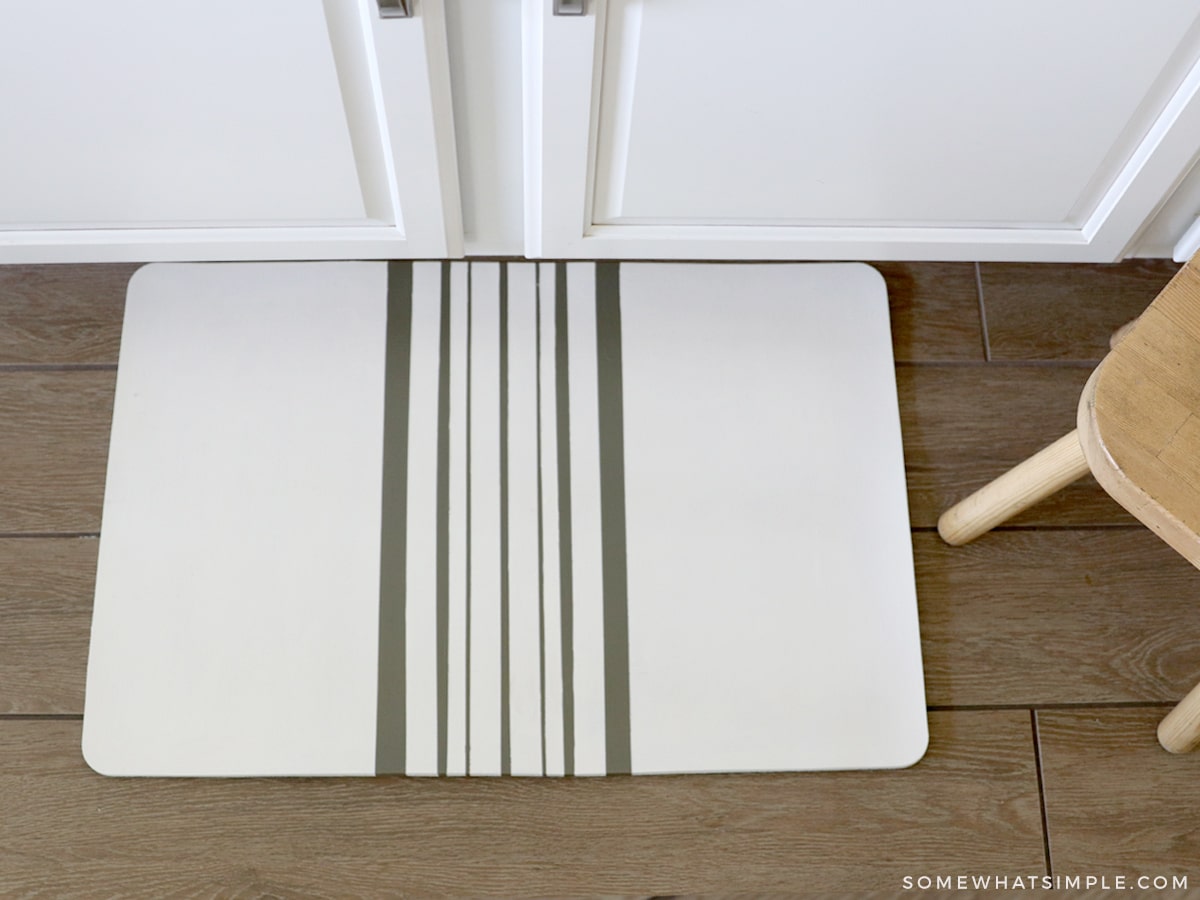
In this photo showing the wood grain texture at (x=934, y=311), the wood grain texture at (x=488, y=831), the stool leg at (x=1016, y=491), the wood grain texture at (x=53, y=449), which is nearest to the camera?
the stool leg at (x=1016, y=491)

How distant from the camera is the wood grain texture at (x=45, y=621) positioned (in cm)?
115

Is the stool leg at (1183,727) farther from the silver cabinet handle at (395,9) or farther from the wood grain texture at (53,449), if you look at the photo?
the wood grain texture at (53,449)

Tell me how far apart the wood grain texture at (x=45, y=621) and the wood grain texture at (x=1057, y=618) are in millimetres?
940

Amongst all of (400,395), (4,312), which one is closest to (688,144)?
(400,395)

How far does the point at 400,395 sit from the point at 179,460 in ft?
0.86

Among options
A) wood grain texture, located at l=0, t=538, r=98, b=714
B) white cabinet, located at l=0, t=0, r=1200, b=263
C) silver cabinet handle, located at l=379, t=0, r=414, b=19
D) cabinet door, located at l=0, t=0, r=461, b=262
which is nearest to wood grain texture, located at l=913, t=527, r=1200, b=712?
white cabinet, located at l=0, t=0, r=1200, b=263

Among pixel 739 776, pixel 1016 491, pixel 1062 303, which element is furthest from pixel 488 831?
pixel 1062 303

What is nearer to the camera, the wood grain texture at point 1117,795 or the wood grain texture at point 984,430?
the wood grain texture at point 1117,795

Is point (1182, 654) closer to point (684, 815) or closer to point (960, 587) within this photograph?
point (960, 587)

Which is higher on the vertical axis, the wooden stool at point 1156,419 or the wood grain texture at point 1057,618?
the wooden stool at point 1156,419

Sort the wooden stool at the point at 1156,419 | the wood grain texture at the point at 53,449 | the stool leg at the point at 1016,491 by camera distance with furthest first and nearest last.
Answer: the wood grain texture at the point at 53,449 < the stool leg at the point at 1016,491 < the wooden stool at the point at 1156,419

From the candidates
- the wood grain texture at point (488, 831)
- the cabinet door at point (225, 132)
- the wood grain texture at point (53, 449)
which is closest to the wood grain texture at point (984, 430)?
the wood grain texture at point (488, 831)

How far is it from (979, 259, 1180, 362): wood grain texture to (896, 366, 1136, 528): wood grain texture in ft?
0.09

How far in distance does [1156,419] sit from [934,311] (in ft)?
1.75
